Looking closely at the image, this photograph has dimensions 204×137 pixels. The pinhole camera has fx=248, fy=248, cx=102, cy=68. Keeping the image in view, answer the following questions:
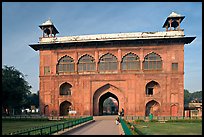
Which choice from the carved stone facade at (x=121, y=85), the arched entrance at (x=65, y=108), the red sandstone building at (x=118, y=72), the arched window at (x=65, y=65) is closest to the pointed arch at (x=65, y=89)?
the red sandstone building at (x=118, y=72)

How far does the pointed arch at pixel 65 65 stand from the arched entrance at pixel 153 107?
33.8ft

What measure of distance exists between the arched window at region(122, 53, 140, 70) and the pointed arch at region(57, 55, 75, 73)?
643cm

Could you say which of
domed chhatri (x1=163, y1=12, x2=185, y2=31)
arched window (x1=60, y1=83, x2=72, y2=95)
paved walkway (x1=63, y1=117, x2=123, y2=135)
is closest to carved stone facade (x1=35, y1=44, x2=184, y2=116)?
arched window (x1=60, y1=83, x2=72, y2=95)

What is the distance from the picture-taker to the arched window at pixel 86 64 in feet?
100

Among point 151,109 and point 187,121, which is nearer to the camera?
point 187,121

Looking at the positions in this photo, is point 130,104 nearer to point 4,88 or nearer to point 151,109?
point 151,109

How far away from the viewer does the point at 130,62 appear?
2998 centimetres

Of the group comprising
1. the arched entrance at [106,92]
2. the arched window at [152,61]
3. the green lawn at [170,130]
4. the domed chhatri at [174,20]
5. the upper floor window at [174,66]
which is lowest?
the green lawn at [170,130]

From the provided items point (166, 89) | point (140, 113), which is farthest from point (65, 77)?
point (166, 89)

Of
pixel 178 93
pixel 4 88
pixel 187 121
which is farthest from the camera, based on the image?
pixel 178 93

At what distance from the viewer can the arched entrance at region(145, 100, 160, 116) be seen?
2952 cm

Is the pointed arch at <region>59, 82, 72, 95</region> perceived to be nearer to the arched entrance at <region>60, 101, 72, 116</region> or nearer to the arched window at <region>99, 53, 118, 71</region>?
the arched entrance at <region>60, 101, 72, 116</region>

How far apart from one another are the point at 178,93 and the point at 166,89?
56.6 inches

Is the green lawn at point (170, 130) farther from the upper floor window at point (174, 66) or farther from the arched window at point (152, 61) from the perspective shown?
the arched window at point (152, 61)
